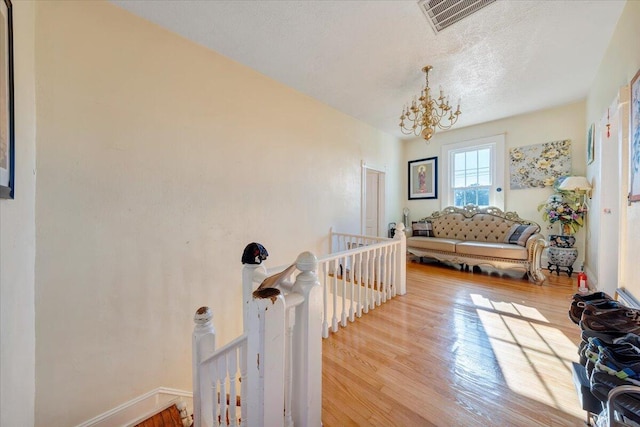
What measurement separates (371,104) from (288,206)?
2122mm

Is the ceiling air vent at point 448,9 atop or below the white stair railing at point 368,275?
atop

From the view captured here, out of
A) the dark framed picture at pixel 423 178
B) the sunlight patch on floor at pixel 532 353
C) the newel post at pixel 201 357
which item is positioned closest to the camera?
the newel post at pixel 201 357

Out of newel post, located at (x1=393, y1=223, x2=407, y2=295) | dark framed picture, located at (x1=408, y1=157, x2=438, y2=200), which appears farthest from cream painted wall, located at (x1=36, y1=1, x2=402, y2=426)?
dark framed picture, located at (x1=408, y1=157, x2=438, y2=200)

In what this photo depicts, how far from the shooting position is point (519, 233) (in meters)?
3.67

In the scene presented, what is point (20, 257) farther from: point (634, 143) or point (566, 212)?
point (566, 212)

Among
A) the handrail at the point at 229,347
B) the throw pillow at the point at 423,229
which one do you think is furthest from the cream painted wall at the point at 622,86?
the throw pillow at the point at 423,229

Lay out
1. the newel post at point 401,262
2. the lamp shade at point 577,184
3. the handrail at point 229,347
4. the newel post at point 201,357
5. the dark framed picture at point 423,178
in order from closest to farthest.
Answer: the handrail at point 229,347
the newel post at point 201,357
the newel post at point 401,262
the lamp shade at point 577,184
the dark framed picture at point 423,178

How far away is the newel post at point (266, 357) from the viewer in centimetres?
73

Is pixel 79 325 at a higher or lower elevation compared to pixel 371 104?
lower

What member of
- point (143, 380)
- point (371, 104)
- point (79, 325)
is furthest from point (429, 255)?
point (79, 325)

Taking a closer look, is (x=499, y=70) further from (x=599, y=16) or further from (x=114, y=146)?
(x=114, y=146)

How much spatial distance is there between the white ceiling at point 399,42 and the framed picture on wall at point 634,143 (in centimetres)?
90

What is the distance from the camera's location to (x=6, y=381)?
1.00 m

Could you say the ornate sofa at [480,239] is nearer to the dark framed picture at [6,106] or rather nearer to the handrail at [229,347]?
the handrail at [229,347]
